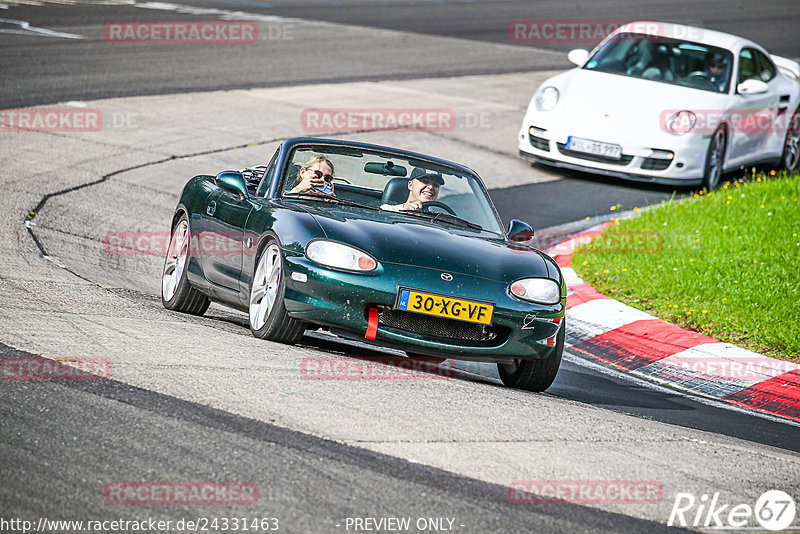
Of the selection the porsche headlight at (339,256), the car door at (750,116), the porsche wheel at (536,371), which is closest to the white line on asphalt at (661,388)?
the porsche wheel at (536,371)

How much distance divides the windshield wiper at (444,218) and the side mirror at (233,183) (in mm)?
1022

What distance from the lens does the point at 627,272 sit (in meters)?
10.1

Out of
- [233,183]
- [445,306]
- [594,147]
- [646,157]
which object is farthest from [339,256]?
[646,157]

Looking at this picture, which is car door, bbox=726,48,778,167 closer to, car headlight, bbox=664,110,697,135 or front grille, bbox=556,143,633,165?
car headlight, bbox=664,110,697,135

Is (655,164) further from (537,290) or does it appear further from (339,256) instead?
(339,256)

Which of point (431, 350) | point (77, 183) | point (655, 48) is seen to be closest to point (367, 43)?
point (655, 48)

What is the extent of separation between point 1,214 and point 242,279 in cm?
390

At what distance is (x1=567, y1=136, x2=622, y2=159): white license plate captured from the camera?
1312cm

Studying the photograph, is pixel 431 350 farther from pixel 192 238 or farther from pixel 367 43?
pixel 367 43

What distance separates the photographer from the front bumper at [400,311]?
6.25 meters

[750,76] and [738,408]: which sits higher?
[750,76]

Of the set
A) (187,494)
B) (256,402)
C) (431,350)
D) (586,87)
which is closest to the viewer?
(187,494)

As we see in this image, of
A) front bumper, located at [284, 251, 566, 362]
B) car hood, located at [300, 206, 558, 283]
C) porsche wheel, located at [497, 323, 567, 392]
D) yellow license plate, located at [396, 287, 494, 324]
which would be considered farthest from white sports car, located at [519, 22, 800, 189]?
yellow license plate, located at [396, 287, 494, 324]

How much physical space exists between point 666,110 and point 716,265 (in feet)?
12.1
